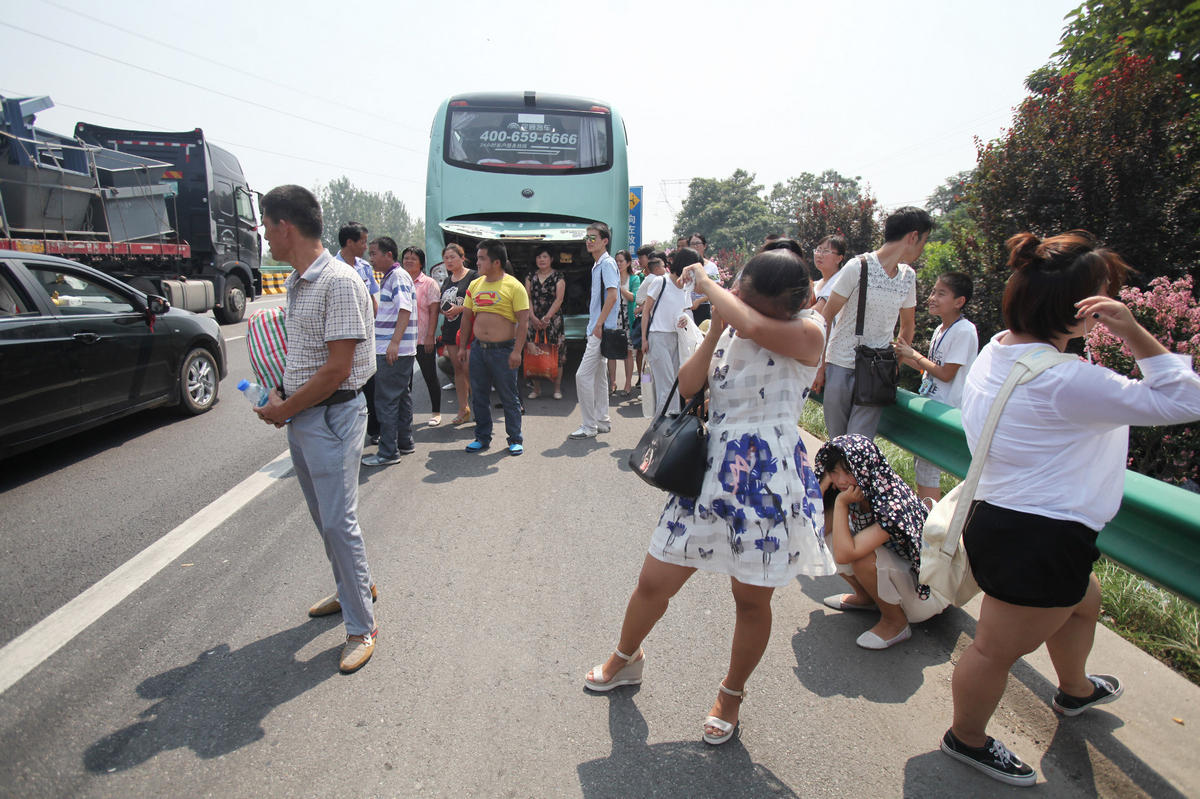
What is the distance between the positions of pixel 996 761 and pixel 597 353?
467cm

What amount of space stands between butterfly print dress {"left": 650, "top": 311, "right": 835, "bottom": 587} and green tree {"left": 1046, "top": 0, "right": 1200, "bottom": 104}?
6.50m

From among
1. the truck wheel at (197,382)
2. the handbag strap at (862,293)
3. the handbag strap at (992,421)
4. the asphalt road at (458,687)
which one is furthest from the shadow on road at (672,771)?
the truck wheel at (197,382)

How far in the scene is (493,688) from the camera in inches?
102

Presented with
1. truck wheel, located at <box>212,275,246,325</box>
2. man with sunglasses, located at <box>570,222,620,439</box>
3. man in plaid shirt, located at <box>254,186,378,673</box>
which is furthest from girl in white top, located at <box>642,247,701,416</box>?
truck wheel, located at <box>212,275,246,325</box>

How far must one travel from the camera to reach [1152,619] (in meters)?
2.88

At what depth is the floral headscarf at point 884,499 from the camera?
9.32 ft

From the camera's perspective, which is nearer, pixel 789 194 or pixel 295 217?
pixel 295 217

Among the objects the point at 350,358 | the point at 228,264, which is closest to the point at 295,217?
the point at 350,358

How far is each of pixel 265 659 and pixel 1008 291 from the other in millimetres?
3231

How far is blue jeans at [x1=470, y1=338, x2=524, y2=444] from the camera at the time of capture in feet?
18.4

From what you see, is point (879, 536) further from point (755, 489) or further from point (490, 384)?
point (490, 384)

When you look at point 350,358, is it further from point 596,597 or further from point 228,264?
point 228,264

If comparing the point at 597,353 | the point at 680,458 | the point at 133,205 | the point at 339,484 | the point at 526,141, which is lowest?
the point at 339,484

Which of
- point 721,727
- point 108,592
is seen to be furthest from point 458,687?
point 108,592
